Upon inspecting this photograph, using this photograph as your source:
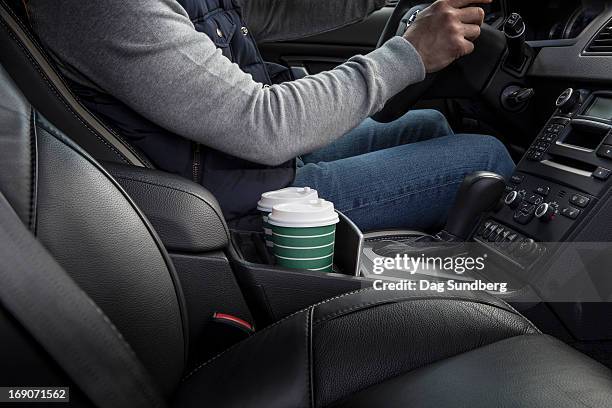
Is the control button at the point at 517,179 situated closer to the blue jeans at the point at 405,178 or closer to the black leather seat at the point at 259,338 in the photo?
the blue jeans at the point at 405,178

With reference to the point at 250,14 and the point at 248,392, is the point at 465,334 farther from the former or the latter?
the point at 250,14

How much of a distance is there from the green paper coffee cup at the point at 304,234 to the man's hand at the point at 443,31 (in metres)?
0.33

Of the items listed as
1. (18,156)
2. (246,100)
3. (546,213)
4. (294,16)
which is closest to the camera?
(18,156)

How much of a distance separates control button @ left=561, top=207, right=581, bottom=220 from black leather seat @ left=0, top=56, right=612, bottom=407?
1.40 ft

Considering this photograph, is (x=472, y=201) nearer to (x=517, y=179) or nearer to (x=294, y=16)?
(x=517, y=179)

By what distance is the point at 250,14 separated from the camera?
5.11 ft

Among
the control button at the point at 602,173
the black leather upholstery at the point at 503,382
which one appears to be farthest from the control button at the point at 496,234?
the black leather upholstery at the point at 503,382

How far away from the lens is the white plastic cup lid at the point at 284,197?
3.45ft

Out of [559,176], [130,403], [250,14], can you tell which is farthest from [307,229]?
[250,14]

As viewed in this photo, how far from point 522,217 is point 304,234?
521 millimetres

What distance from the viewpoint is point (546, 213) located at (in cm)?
125

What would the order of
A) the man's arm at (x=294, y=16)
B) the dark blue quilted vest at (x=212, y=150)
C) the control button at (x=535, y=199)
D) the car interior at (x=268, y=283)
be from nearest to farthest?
the car interior at (x=268, y=283)
the dark blue quilted vest at (x=212, y=150)
the control button at (x=535, y=199)
the man's arm at (x=294, y=16)

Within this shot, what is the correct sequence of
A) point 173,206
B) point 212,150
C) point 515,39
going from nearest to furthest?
point 173,206 → point 212,150 → point 515,39

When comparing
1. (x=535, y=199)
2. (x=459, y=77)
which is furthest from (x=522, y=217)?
(x=459, y=77)
